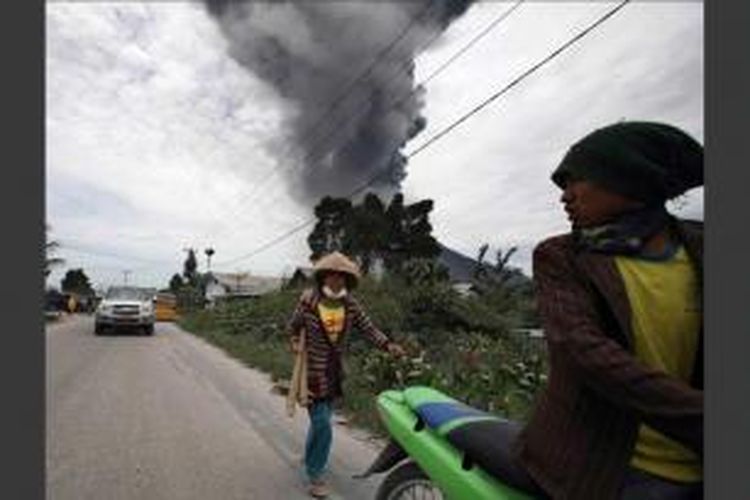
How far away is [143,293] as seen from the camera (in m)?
35.2

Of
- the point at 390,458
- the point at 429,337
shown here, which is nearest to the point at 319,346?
the point at 390,458

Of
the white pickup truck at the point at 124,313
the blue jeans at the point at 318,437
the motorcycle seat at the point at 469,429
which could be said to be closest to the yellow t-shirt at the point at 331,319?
the blue jeans at the point at 318,437

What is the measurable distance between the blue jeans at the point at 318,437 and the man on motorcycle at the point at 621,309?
4.08 metres

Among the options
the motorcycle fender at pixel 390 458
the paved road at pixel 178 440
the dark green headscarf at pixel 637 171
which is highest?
the dark green headscarf at pixel 637 171

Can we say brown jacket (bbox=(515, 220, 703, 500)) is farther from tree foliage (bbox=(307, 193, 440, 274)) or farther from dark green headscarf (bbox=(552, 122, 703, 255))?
tree foliage (bbox=(307, 193, 440, 274))

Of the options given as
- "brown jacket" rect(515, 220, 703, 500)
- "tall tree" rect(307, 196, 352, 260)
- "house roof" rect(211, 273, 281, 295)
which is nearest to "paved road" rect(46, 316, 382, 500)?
"brown jacket" rect(515, 220, 703, 500)

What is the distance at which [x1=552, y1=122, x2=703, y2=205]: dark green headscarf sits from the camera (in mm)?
2609

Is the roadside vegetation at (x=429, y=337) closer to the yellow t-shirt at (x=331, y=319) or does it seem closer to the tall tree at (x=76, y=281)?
the yellow t-shirt at (x=331, y=319)

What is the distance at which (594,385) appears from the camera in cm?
251

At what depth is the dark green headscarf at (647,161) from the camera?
2.61 meters

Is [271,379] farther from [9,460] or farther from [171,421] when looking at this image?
[9,460]

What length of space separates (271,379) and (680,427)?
552 inches

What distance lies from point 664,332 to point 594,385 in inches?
9.5

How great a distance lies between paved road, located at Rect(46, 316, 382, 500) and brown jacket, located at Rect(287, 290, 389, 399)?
2.59 ft
